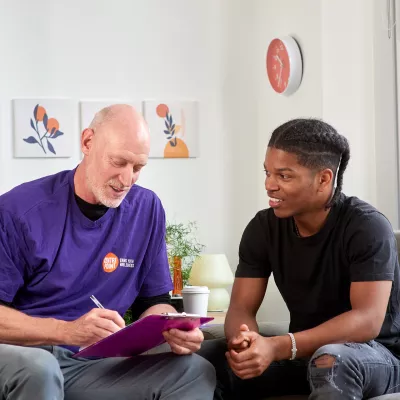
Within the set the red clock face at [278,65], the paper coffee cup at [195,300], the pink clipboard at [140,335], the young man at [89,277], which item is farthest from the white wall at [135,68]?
the pink clipboard at [140,335]

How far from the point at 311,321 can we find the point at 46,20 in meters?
2.97

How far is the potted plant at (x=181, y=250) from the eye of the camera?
4387mm

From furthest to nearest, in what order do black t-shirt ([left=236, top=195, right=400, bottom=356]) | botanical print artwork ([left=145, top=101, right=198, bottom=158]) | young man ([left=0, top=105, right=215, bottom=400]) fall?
botanical print artwork ([left=145, top=101, right=198, bottom=158]) → black t-shirt ([left=236, top=195, right=400, bottom=356]) → young man ([left=0, top=105, right=215, bottom=400])

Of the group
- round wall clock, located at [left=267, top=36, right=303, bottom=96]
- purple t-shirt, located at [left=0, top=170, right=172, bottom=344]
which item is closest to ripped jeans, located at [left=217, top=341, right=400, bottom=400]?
purple t-shirt, located at [left=0, top=170, right=172, bottom=344]

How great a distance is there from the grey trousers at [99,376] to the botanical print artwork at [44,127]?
2.52m

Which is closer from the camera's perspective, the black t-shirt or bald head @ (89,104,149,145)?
the black t-shirt

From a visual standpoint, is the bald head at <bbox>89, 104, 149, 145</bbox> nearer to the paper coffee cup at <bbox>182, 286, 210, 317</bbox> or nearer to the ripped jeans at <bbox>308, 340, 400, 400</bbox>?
the ripped jeans at <bbox>308, 340, 400, 400</bbox>

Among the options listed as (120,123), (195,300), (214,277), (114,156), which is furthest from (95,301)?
(214,277)

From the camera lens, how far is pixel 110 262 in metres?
2.40

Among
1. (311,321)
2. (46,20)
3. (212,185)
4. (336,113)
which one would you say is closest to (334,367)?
(311,321)

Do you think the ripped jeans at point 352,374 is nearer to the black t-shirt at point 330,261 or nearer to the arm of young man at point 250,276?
the black t-shirt at point 330,261

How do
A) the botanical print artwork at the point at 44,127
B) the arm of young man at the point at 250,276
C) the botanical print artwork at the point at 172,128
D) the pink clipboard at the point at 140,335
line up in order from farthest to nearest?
1. the botanical print artwork at the point at 172,128
2. the botanical print artwork at the point at 44,127
3. the arm of young man at the point at 250,276
4. the pink clipboard at the point at 140,335

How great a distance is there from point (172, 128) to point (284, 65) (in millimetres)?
847

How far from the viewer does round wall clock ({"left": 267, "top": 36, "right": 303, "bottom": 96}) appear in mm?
4172
